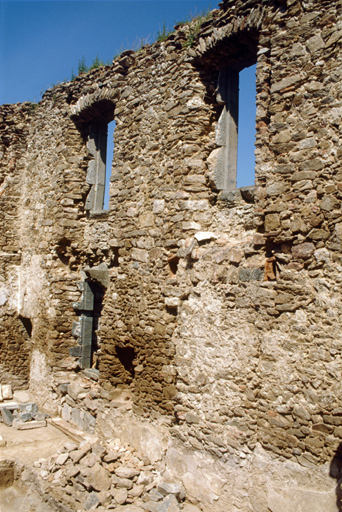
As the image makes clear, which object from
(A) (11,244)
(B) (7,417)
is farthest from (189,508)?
(A) (11,244)

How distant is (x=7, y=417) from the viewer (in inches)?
287

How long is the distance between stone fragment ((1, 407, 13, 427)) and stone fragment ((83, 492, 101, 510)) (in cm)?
284

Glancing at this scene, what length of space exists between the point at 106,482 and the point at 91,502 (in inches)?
11.0

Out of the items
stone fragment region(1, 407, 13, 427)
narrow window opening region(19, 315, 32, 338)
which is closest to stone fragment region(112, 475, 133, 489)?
stone fragment region(1, 407, 13, 427)

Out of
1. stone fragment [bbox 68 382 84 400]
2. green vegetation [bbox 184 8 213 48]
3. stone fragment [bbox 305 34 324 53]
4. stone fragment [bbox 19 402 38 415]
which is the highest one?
green vegetation [bbox 184 8 213 48]

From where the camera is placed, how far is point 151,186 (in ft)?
19.6

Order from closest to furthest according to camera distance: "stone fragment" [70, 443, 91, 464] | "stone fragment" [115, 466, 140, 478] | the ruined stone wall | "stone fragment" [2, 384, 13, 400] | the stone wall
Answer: the stone wall < "stone fragment" [115, 466, 140, 478] < "stone fragment" [70, 443, 91, 464] < "stone fragment" [2, 384, 13, 400] < the ruined stone wall

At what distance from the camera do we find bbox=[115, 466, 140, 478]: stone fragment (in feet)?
17.0

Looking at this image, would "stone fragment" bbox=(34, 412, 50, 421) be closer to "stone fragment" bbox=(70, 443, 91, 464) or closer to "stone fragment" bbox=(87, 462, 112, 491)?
"stone fragment" bbox=(70, 443, 91, 464)

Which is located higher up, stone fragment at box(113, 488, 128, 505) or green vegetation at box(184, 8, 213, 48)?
green vegetation at box(184, 8, 213, 48)

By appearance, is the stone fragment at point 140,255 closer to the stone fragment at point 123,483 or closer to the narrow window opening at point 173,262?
the narrow window opening at point 173,262

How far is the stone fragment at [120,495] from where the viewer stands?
16.0 ft

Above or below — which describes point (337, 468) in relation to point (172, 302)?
below

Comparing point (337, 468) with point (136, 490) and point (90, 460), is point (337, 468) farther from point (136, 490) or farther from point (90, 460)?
point (90, 460)
